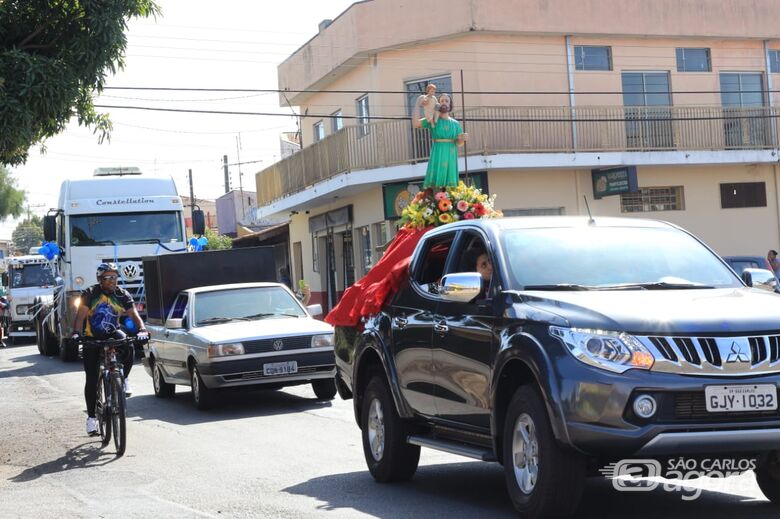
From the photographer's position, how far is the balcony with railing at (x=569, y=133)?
1155 inches

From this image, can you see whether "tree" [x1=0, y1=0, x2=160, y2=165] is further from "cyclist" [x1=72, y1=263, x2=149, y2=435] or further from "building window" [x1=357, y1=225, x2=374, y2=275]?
"building window" [x1=357, y1=225, x2=374, y2=275]

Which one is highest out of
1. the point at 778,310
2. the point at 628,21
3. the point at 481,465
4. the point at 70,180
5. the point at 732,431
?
the point at 628,21

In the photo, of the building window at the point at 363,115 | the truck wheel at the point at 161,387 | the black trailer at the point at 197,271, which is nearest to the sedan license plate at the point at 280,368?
the truck wheel at the point at 161,387

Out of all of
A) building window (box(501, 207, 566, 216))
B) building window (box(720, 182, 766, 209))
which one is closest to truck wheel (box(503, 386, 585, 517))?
building window (box(501, 207, 566, 216))

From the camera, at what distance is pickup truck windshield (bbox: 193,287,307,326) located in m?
15.8

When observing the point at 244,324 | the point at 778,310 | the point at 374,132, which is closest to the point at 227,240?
the point at 374,132

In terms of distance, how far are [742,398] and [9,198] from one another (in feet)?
271

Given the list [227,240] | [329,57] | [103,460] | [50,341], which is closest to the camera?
[103,460]

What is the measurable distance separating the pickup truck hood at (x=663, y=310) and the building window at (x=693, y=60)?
2641 centimetres

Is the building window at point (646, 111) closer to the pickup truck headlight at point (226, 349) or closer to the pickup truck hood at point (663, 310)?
the pickup truck headlight at point (226, 349)

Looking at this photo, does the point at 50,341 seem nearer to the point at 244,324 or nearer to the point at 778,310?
the point at 244,324

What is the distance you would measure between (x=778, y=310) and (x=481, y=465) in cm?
375

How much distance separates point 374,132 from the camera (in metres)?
30.4

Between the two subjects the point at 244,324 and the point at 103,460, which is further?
the point at 244,324
